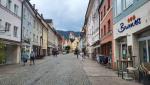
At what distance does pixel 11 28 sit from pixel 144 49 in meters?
18.3

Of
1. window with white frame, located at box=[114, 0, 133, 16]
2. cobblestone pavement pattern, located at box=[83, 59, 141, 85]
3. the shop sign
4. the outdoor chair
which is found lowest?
cobblestone pavement pattern, located at box=[83, 59, 141, 85]

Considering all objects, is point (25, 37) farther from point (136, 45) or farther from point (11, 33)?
point (136, 45)

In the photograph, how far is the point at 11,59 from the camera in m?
31.0

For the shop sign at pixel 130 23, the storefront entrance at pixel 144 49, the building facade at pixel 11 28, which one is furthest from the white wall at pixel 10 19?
the storefront entrance at pixel 144 49

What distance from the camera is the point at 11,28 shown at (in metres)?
28.4

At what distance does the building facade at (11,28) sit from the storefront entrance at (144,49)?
13.5m

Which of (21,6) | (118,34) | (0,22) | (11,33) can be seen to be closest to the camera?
(118,34)

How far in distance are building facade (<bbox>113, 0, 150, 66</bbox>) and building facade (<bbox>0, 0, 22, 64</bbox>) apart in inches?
432

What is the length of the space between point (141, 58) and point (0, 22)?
1529 cm

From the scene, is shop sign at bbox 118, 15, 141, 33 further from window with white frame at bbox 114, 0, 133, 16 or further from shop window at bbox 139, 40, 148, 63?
shop window at bbox 139, 40, 148, 63

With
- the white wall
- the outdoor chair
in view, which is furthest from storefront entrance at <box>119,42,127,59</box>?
the white wall

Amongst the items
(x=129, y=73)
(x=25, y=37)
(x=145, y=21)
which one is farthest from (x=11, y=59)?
(x=145, y=21)

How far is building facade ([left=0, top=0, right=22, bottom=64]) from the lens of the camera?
82.7 feet

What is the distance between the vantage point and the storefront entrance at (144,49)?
42.5 feet
